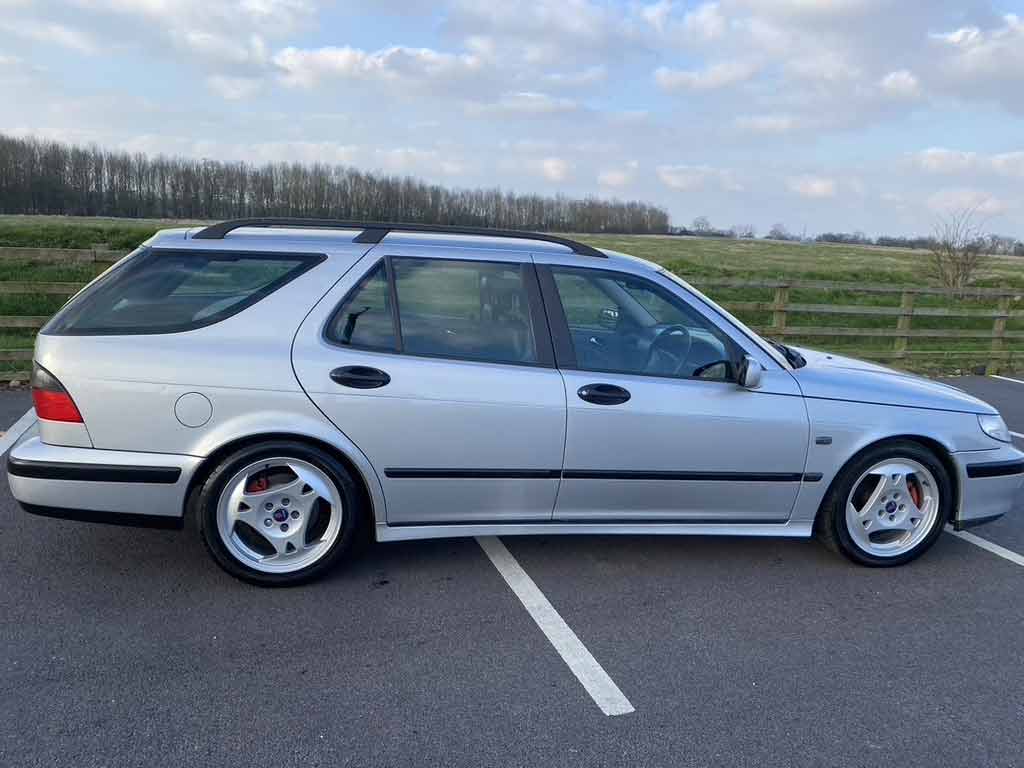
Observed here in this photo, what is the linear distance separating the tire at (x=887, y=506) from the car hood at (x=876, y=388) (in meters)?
0.24

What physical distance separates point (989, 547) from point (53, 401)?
16.1 feet

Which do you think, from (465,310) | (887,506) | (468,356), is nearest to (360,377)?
(468,356)

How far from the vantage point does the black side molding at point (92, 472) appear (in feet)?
10.9

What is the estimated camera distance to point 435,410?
137 inches

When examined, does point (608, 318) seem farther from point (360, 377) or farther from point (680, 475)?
point (360, 377)

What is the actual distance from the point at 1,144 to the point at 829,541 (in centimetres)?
5010

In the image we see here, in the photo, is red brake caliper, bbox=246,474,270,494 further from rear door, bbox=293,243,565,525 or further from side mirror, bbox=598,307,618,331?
side mirror, bbox=598,307,618,331

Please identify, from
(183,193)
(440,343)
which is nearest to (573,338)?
(440,343)

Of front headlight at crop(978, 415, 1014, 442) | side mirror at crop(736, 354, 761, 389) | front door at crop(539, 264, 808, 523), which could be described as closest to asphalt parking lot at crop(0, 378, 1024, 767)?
front door at crop(539, 264, 808, 523)

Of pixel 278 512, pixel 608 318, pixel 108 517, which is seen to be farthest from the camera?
pixel 608 318

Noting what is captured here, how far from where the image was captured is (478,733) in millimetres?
2570

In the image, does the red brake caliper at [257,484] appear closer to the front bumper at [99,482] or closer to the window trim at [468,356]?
the front bumper at [99,482]

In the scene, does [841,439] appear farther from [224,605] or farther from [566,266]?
[224,605]

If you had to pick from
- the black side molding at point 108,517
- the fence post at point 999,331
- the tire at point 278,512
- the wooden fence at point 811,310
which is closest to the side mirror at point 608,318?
the tire at point 278,512
